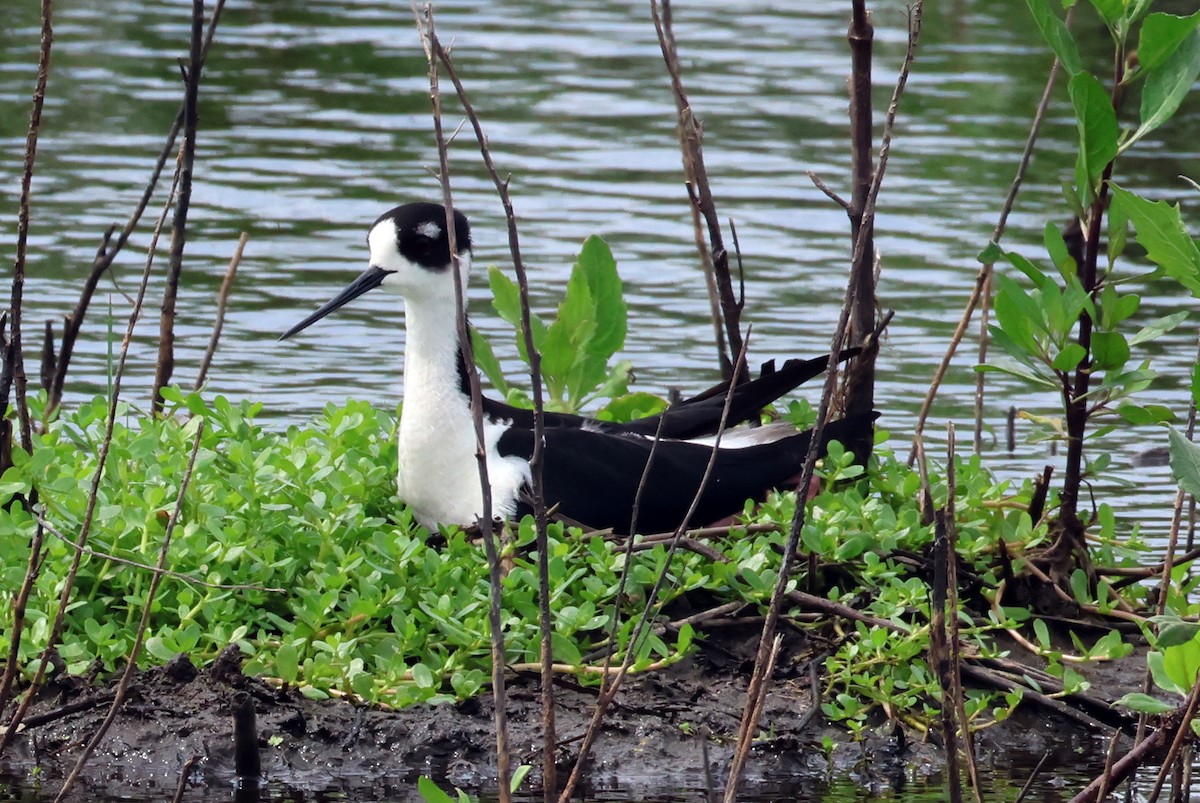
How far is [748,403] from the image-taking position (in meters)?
6.15

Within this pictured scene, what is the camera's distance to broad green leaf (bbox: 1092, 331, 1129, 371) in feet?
17.2

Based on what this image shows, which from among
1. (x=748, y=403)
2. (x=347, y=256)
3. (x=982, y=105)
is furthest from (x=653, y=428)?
(x=982, y=105)

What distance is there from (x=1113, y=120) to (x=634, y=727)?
1951mm

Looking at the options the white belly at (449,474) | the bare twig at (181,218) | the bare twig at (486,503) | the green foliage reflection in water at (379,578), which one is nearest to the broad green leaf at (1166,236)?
the bare twig at (486,503)

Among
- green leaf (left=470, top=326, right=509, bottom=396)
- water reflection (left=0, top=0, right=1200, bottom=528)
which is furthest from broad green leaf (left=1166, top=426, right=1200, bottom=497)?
water reflection (left=0, top=0, right=1200, bottom=528)

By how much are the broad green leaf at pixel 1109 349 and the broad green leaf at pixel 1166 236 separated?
57.3 inches

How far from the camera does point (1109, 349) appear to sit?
528cm

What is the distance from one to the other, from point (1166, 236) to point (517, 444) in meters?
2.52

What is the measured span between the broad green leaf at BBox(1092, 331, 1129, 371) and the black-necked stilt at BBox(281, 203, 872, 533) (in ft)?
3.26

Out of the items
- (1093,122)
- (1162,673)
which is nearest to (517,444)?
(1093,122)

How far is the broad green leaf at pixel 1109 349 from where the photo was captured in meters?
5.25

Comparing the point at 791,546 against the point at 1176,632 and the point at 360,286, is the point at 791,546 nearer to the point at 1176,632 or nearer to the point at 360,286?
the point at 1176,632

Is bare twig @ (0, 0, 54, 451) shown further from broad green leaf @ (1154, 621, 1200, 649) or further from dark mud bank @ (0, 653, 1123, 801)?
broad green leaf @ (1154, 621, 1200, 649)

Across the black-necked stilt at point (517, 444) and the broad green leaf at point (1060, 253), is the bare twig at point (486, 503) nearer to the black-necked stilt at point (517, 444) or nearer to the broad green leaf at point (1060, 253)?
the black-necked stilt at point (517, 444)
